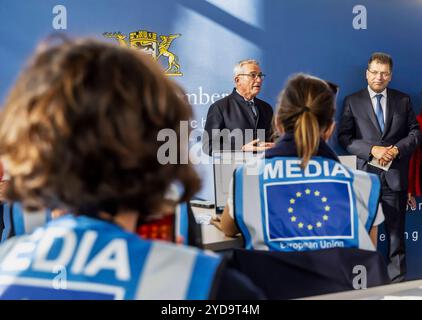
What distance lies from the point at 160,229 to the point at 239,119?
336 cm

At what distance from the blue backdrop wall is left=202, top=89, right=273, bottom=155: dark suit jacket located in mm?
491

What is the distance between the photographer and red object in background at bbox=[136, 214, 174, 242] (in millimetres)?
1117

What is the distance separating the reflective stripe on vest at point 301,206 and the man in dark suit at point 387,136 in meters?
2.79

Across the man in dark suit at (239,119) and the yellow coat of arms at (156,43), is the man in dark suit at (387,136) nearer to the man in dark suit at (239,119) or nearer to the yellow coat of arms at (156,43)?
the man in dark suit at (239,119)

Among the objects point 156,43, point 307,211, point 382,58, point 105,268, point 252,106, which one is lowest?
point 307,211

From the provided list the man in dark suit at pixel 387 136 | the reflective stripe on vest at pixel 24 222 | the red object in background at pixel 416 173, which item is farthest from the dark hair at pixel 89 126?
the red object in background at pixel 416 173

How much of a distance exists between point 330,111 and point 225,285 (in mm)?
1327

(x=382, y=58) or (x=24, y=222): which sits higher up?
(x=382, y=58)

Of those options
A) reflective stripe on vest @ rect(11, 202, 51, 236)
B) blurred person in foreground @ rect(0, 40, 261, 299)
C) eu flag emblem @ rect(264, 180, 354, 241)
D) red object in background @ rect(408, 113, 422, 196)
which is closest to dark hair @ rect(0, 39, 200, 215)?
blurred person in foreground @ rect(0, 40, 261, 299)

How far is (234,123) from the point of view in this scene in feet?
14.9

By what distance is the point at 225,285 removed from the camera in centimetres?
77

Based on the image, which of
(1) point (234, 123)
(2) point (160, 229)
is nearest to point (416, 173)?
(1) point (234, 123)

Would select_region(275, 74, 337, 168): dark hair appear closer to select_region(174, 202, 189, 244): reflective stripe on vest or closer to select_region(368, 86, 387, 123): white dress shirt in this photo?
select_region(174, 202, 189, 244): reflective stripe on vest

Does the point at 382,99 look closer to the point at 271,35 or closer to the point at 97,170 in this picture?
the point at 271,35
